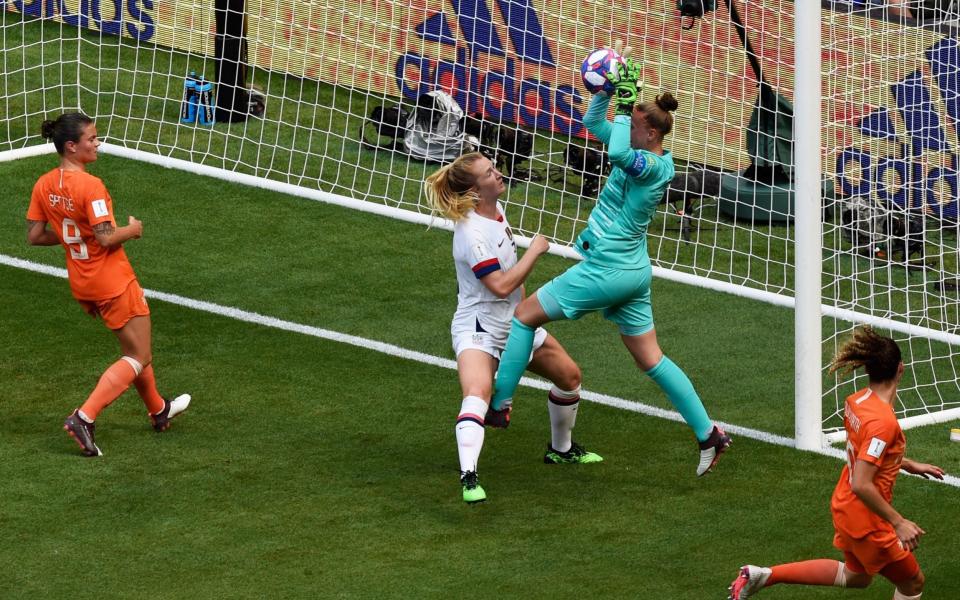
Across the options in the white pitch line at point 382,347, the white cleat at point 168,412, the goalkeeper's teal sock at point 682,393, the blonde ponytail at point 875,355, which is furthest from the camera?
the white pitch line at point 382,347

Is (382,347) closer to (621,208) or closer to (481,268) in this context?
(481,268)

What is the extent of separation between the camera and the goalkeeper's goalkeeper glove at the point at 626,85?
7.99m

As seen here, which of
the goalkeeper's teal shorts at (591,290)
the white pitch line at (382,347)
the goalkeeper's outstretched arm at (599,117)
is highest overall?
the goalkeeper's outstretched arm at (599,117)

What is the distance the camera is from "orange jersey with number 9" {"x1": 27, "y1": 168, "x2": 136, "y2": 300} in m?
8.68

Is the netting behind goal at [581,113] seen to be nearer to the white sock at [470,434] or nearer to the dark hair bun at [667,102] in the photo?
the dark hair bun at [667,102]

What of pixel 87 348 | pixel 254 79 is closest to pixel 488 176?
pixel 87 348

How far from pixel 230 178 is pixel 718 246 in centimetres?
430

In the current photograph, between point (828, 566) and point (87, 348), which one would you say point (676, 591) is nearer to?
point (828, 566)

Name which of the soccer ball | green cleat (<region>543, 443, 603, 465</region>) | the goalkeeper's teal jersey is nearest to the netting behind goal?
green cleat (<region>543, 443, 603, 465</region>)

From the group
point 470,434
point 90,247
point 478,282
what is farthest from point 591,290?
point 90,247

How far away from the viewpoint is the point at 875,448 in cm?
619

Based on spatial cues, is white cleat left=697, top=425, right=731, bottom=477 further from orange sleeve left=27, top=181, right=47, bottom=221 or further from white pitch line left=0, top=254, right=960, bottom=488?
orange sleeve left=27, top=181, right=47, bottom=221

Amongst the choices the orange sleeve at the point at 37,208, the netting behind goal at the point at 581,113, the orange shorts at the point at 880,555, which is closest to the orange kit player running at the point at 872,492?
the orange shorts at the point at 880,555

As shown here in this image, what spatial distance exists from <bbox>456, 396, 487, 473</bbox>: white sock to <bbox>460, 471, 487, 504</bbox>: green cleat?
0.03 m
